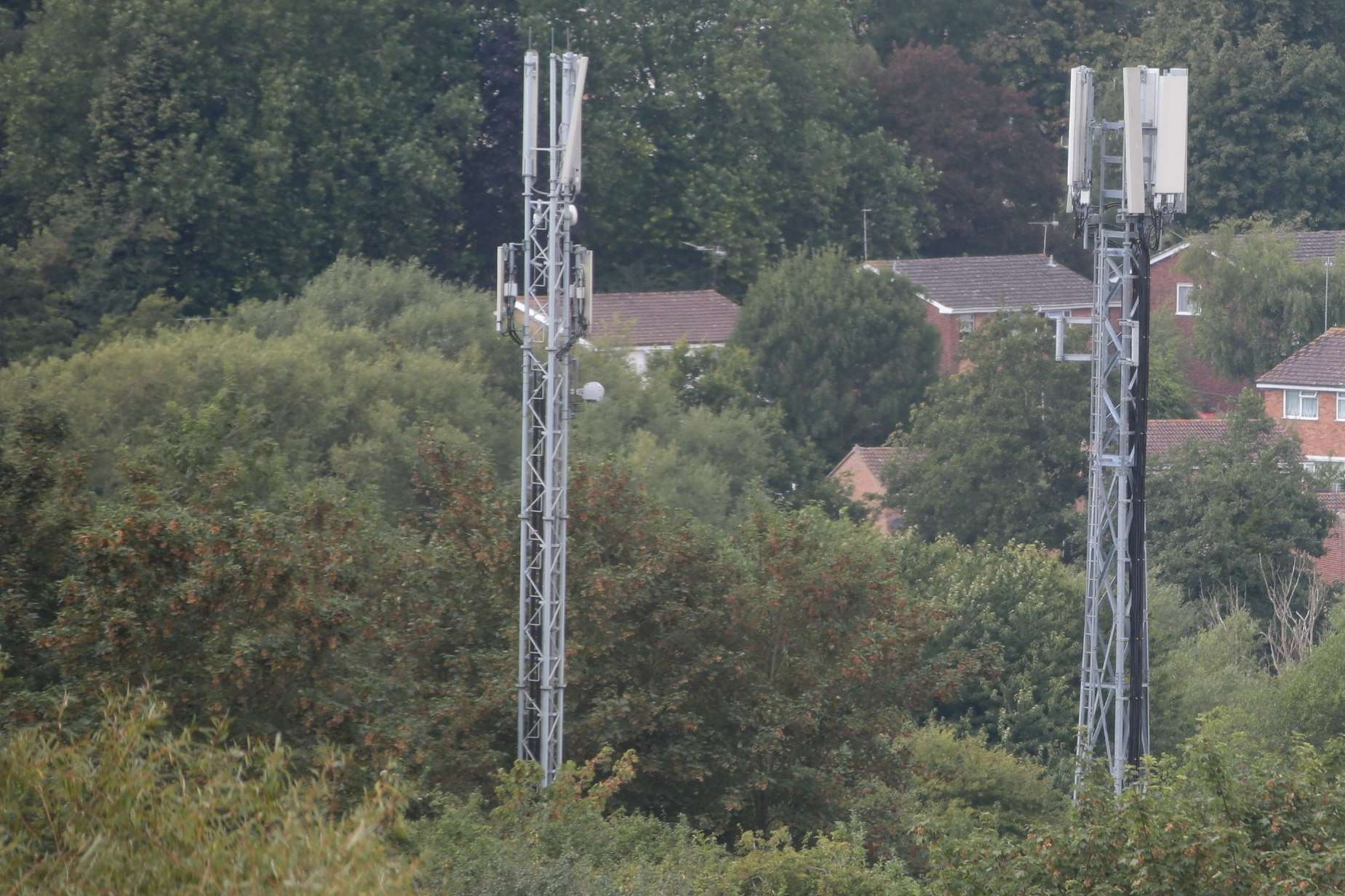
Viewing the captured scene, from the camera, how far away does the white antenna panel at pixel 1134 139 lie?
18047mm

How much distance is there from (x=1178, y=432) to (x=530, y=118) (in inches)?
1235

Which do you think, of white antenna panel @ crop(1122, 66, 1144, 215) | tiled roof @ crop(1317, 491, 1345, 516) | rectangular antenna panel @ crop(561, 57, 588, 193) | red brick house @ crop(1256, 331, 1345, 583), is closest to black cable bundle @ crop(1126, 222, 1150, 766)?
white antenna panel @ crop(1122, 66, 1144, 215)

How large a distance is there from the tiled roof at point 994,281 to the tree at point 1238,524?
14.6 metres

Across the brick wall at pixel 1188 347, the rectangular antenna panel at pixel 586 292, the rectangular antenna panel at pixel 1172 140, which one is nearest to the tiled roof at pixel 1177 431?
the brick wall at pixel 1188 347

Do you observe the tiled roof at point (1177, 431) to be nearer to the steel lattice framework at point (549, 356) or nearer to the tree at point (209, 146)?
the tree at point (209, 146)

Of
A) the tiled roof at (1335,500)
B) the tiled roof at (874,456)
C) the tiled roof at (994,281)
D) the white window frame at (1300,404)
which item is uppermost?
the tiled roof at (994,281)

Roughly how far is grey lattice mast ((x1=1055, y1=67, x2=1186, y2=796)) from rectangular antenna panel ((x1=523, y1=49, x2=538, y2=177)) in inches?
206

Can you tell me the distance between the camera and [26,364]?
1374 inches

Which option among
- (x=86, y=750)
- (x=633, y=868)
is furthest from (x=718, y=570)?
(x=86, y=750)

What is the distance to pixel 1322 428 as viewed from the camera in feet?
164

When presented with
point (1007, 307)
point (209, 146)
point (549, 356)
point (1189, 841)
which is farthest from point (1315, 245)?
point (1189, 841)

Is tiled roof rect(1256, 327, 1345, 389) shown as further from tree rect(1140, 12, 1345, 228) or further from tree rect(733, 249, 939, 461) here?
tree rect(1140, 12, 1345, 228)

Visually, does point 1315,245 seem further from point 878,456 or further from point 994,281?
point 878,456

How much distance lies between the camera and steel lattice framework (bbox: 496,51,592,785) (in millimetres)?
16766
